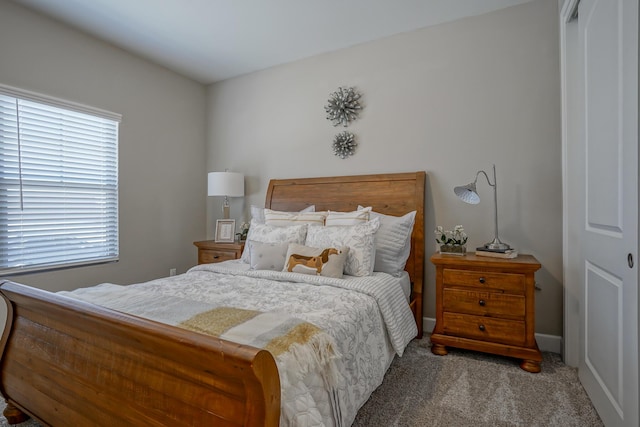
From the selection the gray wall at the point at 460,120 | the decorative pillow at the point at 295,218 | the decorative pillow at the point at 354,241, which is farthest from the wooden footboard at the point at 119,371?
the gray wall at the point at 460,120

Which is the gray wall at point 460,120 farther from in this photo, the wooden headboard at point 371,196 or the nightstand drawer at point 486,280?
the nightstand drawer at point 486,280

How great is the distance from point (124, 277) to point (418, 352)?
2850mm

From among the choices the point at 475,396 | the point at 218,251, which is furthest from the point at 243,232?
the point at 475,396

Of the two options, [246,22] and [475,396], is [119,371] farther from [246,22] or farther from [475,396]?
[246,22]

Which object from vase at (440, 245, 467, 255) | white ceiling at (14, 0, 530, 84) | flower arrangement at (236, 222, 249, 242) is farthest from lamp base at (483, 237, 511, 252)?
flower arrangement at (236, 222, 249, 242)

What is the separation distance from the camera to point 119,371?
119 centimetres

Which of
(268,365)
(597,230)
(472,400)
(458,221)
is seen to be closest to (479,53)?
(458,221)

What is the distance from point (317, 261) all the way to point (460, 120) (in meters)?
1.73

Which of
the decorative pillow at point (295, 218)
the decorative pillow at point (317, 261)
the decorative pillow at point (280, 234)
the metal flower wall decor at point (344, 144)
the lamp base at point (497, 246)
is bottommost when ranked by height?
the decorative pillow at point (317, 261)

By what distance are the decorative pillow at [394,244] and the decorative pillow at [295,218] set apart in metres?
0.53

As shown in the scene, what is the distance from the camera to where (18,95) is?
2486 mm

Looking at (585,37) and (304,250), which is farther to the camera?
(304,250)

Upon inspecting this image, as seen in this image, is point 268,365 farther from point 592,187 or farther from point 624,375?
point 592,187

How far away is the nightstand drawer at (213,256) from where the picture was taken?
10.9 ft
